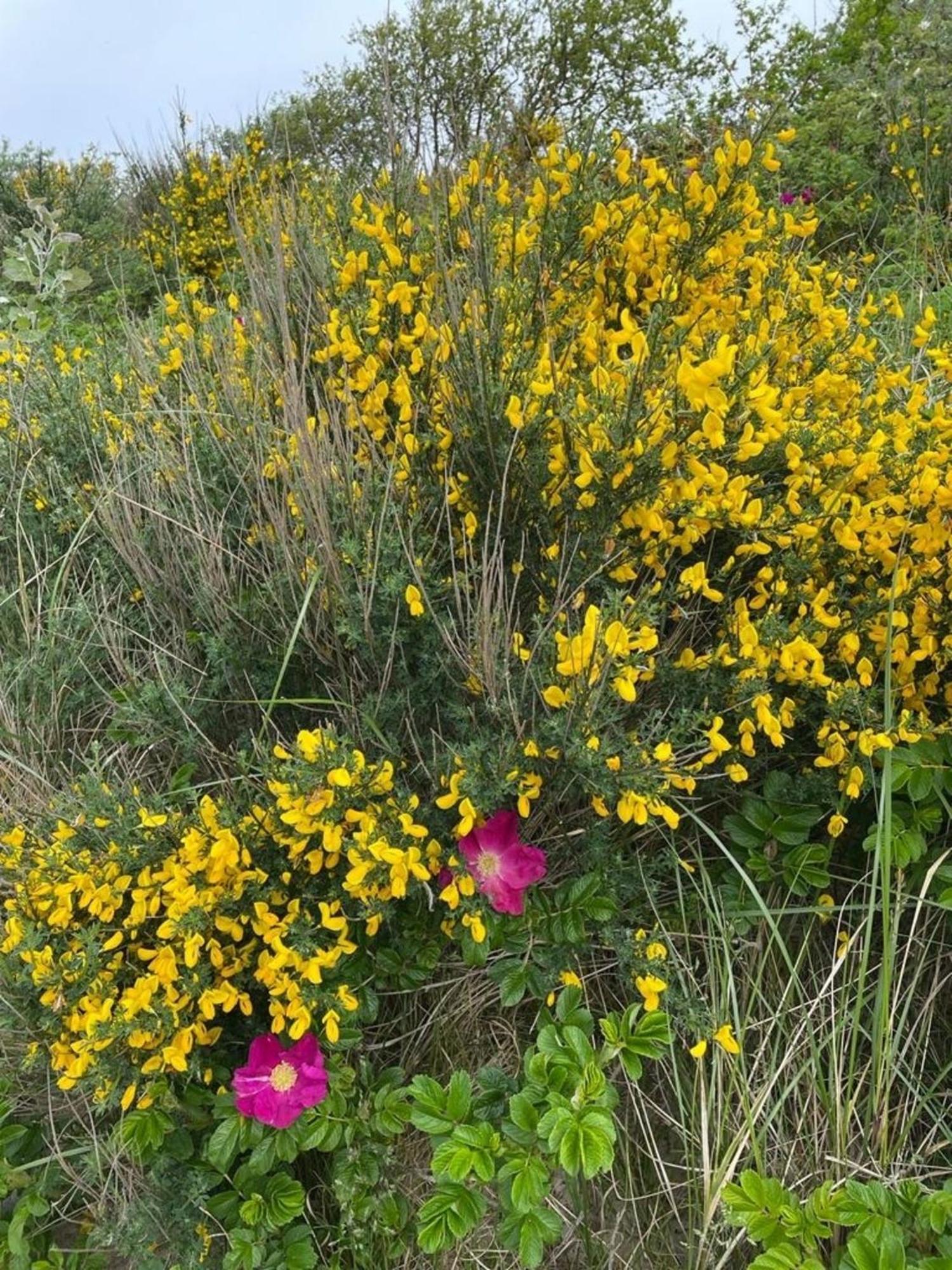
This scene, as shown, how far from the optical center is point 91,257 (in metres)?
6.17

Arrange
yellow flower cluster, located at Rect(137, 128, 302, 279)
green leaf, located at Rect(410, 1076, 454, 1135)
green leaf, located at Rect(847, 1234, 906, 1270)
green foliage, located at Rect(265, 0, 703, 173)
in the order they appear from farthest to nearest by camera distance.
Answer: green foliage, located at Rect(265, 0, 703, 173) < yellow flower cluster, located at Rect(137, 128, 302, 279) < green leaf, located at Rect(410, 1076, 454, 1135) < green leaf, located at Rect(847, 1234, 906, 1270)

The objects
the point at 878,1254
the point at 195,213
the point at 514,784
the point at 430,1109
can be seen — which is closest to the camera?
the point at 878,1254

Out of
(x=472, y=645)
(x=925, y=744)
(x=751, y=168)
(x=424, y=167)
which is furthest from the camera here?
(x=424, y=167)

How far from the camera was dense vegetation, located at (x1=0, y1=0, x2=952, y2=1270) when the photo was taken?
121 cm

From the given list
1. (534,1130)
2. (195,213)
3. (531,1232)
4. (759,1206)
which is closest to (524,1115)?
(534,1130)

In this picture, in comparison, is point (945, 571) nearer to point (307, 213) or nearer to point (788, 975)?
point (788, 975)

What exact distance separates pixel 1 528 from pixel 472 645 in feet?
5.39

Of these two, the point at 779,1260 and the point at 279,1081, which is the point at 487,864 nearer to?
the point at 279,1081

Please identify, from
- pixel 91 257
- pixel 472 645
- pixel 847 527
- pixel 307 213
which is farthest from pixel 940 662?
pixel 91 257

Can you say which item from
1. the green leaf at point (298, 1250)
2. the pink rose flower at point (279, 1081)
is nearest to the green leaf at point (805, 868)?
the pink rose flower at point (279, 1081)

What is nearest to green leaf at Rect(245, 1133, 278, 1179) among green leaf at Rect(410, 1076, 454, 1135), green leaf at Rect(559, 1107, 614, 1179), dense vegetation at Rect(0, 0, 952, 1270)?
dense vegetation at Rect(0, 0, 952, 1270)

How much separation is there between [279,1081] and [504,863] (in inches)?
16.9

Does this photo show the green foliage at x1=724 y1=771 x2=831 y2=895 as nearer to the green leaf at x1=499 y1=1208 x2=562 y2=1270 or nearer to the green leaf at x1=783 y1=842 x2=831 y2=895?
the green leaf at x1=783 y1=842 x2=831 y2=895

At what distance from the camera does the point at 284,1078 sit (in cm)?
124
